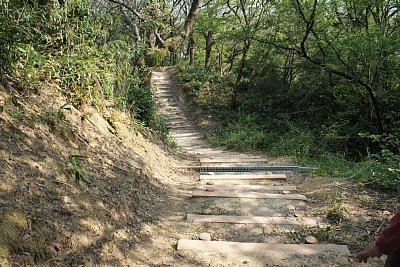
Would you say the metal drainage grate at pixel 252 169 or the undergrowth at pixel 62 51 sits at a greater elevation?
the undergrowth at pixel 62 51

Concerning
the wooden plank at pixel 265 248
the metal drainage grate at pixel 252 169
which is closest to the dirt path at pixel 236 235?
the wooden plank at pixel 265 248

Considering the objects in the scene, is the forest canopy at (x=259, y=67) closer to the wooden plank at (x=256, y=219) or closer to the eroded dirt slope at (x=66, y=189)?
the eroded dirt slope at (x=66, y=189)

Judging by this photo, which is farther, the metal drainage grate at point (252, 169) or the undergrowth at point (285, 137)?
the metal drainage grate at point (252, 169)

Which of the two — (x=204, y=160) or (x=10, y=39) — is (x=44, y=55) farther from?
(x=204, y=160)

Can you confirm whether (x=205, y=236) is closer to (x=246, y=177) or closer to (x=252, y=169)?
(x=246, y=177)

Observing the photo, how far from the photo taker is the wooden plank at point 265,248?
2502 millimetres

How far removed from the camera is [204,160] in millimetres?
6496

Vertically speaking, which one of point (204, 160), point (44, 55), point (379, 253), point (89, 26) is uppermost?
point (89, 26)

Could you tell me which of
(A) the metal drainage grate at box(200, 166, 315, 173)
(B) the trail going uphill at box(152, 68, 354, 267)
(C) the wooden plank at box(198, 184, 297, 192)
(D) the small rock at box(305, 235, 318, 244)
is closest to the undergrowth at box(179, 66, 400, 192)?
(A) the metal drainage grate at box(200, 166, 315, 173)

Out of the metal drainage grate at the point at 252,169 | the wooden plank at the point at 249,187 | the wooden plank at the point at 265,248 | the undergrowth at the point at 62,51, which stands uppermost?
the undergrowth at the point at 62,51

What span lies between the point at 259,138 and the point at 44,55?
21.1ft

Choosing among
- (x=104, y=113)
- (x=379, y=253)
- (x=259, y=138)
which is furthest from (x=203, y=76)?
(x=379, y=253)

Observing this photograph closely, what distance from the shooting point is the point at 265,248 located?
2.55m

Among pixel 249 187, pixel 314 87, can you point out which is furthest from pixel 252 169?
pixel 314 87
